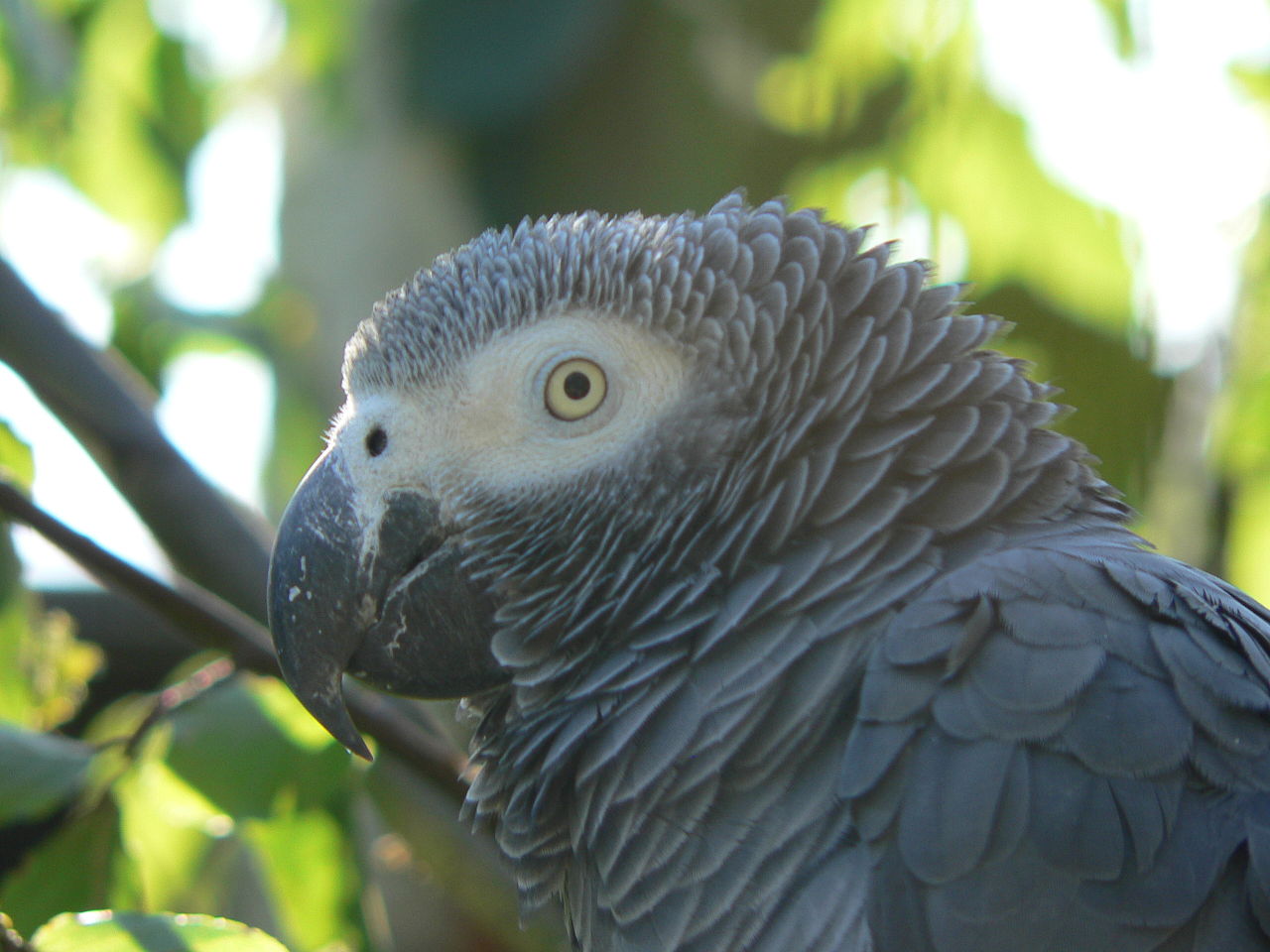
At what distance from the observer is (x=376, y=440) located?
176 cm

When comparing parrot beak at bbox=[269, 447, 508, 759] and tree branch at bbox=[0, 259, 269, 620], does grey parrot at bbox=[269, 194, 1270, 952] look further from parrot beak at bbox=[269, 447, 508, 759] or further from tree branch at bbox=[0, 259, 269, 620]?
tree branch at bbox=[0, 259, 269, 620]

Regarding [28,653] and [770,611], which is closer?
[770,611]

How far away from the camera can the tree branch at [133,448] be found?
172cm

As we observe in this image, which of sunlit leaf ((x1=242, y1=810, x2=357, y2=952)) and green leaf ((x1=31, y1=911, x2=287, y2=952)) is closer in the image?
green leaf ((x1=31, y1=911, x2=287, y2=952))

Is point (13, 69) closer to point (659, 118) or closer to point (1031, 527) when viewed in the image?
point (1031, 527)

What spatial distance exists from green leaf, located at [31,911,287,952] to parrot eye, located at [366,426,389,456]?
72cm

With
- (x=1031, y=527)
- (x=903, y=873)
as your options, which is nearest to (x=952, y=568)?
(x=1031, y=527)

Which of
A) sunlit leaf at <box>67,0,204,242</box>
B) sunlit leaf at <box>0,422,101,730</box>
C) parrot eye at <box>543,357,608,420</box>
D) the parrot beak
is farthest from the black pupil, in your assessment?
sunlit leaf at <box>67,0,204,242</box>

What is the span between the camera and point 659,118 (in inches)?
180

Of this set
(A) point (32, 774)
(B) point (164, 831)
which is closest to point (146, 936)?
(A) point (32, 774)

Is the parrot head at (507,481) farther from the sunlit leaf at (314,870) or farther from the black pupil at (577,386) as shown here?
the sunlit leaf at (314,870)

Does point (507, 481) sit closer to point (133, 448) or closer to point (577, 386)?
point (577, 386)

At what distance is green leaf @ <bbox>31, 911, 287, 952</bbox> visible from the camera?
1212mm

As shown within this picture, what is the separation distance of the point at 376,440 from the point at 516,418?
223 mm
